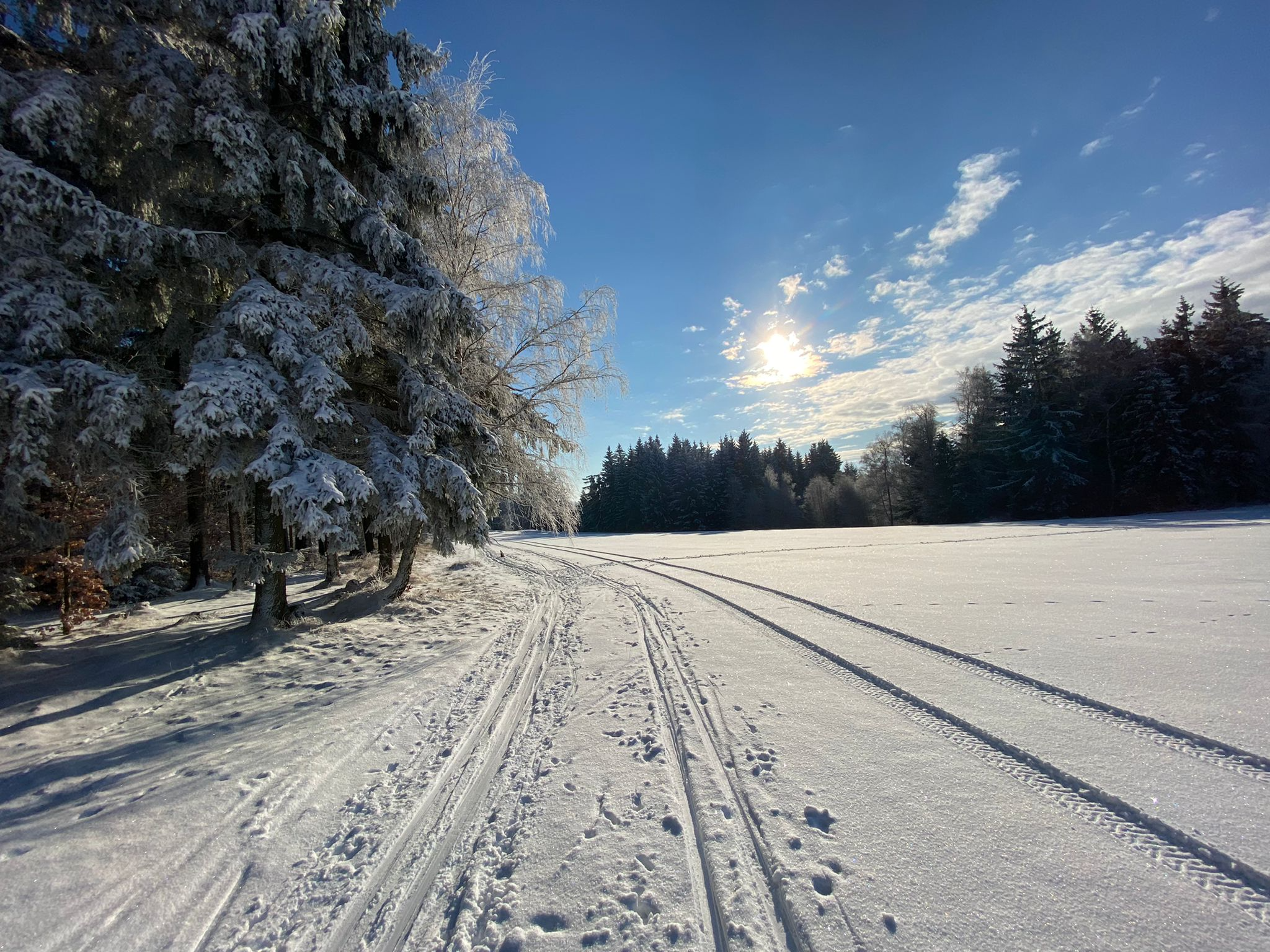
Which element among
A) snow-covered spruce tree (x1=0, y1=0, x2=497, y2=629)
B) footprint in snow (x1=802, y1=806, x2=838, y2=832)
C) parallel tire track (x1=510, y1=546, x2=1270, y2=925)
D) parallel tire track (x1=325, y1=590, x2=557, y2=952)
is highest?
snow-covered spruce tree (x1=0, y1=0, x2=497, y2=629)

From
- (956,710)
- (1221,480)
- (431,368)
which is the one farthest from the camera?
(1221,480)

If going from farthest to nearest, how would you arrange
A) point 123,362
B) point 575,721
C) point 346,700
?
point 123,362, point 346,700, point 575,721

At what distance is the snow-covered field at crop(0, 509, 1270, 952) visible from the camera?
7.04 feet

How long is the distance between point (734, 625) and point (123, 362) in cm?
843

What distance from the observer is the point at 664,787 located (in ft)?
10.3

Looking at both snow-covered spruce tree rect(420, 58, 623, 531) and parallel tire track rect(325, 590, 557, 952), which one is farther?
snow-covered spruce tree rect(420, 58, 623, 531)

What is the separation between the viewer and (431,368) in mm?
7551

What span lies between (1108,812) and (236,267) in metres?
9.71

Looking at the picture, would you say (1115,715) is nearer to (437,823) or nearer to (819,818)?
(819,818)

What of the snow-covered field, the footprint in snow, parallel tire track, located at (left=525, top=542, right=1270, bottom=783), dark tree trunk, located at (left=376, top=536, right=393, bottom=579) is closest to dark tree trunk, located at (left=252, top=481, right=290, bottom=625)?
the snow-covered field

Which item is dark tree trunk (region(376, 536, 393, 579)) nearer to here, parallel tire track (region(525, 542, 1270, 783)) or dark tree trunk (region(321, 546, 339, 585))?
dark tree trunk (region(321, 546, 339, 585))

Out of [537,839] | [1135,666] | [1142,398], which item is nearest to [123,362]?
[537,839]

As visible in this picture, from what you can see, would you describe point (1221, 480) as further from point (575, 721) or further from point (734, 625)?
point (575, 721)

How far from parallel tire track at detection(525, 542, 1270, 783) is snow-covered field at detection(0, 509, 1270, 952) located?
0.03m
